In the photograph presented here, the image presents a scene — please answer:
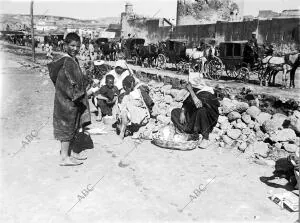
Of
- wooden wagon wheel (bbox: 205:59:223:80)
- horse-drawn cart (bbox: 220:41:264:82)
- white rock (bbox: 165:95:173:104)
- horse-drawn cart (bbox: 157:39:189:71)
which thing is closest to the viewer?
white rock (bbox: 165:95:173:104)

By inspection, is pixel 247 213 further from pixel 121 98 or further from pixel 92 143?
pixel 121 98

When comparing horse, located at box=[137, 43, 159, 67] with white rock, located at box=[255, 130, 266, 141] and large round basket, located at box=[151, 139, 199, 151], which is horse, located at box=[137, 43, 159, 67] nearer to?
white rock, located at box=[255, 130, 266, 141]

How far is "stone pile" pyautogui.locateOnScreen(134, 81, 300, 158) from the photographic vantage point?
581 centimetres

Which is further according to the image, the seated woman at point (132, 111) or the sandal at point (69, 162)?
the seated woman at point (132, 111)

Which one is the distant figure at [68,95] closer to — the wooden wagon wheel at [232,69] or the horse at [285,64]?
the horse at [285,64]

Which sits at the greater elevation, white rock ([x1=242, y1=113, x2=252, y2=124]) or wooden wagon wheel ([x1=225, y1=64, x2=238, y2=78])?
wooden wagon wheel ([x1=225, y1=64, x2=238, y2=78])

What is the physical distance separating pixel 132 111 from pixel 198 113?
1142 millimetres

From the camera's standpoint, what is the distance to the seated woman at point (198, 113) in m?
5.90

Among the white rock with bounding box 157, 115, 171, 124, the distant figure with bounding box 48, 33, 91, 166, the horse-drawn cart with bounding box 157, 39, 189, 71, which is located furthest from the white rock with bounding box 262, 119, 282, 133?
the horse-drawn cart with bounding box 157, 39, 189, 71

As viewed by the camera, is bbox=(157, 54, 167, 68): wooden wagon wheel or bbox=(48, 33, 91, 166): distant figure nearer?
bbox=(48, 33, 91, 166): distant figure

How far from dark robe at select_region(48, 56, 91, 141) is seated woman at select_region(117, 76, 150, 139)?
4.60 ft

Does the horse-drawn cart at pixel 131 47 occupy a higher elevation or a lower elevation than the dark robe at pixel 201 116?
higher

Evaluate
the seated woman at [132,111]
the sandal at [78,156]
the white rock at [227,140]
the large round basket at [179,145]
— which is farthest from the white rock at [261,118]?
the sandal at [78,156]

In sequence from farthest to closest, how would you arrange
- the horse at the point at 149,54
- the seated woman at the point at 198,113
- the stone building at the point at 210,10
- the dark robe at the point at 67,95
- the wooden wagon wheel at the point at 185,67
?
the stone building at the point at 210,10 → the horse at the point at 149,54 → the wooden wagon wheel at the point at 185,67 → the seated woman at the point at 198,113 → the dark robe at the point at 67,95
